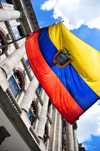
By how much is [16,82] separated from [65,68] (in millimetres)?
8562

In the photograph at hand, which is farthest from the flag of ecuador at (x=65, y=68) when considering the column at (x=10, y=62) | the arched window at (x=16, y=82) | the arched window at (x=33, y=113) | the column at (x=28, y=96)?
the arched window at (x=33, y=113)

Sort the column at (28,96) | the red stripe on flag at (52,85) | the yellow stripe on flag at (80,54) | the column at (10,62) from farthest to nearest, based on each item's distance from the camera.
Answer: the column at (28,96) < the column at (10,62) < the yellow stripe on flag at (80,54) < the red stripe on flag at (52,85)

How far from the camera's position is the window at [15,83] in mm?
13435

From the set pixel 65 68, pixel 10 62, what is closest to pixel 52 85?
pixel 65 68

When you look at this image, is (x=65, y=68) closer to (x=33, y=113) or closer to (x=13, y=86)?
(x=13, y=86)

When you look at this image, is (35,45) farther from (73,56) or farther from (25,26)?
(25,26)

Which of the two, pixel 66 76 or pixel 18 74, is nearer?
pixel 66 76

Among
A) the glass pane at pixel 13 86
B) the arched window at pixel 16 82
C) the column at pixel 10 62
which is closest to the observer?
the column at pixel 10 62

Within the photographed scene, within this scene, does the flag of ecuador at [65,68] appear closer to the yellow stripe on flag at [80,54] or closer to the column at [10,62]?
the yellow stripe on flag at [80,54]

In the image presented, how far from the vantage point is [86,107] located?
6.98m

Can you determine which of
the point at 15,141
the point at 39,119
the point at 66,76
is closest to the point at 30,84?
the point at 39,119

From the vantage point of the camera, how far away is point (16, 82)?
14375mm

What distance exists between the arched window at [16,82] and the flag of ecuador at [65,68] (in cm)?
674

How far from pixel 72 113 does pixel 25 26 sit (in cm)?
1758
